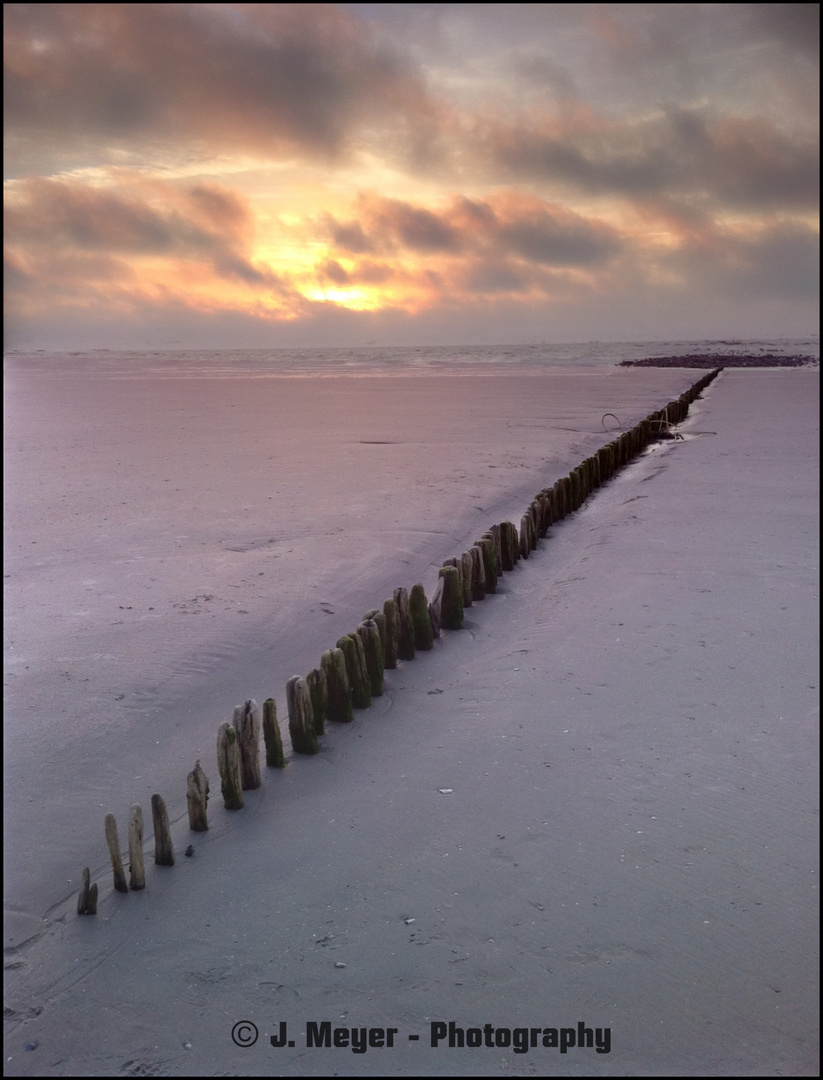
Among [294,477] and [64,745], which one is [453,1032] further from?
[294,477]

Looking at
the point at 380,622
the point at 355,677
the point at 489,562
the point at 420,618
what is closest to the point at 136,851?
the point at 355,677

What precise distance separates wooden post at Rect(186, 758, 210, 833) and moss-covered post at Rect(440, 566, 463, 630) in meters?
2.94

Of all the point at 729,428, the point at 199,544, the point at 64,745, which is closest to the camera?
the point at 64,745

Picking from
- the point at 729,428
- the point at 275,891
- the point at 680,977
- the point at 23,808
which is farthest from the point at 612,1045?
the point at 729,428

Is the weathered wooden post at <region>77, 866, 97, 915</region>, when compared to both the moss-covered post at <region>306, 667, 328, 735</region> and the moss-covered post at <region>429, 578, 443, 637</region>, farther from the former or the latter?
the moss-covered post at <region>429, 578, 443, 637</region>

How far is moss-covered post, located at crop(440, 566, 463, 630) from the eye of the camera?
6453mm

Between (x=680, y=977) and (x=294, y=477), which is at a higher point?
(x=294, y=477)

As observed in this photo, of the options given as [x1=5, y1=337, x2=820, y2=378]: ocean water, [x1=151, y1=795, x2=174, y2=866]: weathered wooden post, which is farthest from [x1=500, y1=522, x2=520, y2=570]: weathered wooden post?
[x1=5, y1=337, x2=820, y2=378]: ocean water

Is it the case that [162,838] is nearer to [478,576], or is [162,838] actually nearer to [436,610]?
[436,610]

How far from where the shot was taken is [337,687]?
495 centimetres

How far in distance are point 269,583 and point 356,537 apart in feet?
5.48

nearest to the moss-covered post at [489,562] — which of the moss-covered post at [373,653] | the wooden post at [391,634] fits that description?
the wooden post at [391,634]

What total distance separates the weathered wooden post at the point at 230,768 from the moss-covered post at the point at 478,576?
3.41m

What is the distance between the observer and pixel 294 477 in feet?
40.2
